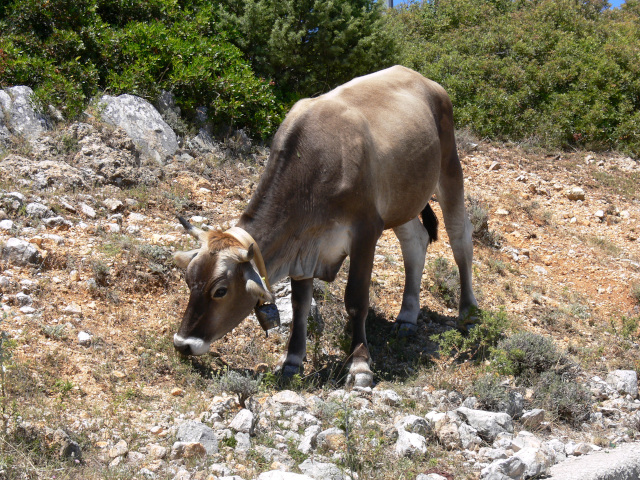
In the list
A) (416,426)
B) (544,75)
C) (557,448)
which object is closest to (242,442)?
(416,426)

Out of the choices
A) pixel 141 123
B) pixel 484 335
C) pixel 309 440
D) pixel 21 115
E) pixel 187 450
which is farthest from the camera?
pixel 141 123

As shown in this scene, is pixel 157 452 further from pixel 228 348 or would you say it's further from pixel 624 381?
pixel 624 381

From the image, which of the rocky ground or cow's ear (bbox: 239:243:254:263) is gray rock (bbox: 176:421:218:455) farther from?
cow's ear (bbox: 239:243:254:263)

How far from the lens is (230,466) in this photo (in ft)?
14.8

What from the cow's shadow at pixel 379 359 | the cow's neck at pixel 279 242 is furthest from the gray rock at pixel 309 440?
the cow's neck at pixel 279 242

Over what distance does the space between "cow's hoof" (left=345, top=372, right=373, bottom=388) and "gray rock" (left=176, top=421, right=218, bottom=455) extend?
1.74m

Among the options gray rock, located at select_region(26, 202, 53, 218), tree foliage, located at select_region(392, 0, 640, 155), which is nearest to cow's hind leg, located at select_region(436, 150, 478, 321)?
gray rock, located at select_region(26, 202, 53, 218)

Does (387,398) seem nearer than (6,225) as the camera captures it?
Yes

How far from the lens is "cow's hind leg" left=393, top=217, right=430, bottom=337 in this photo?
7.83 metres

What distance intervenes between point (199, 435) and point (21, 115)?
5846 millimetres

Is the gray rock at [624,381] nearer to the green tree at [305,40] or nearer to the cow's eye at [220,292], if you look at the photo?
the cow's eye at [220,292]

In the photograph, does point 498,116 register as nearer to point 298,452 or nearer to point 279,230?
point 279,230

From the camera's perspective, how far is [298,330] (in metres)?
6.53

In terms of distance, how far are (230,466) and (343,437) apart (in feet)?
2.76
